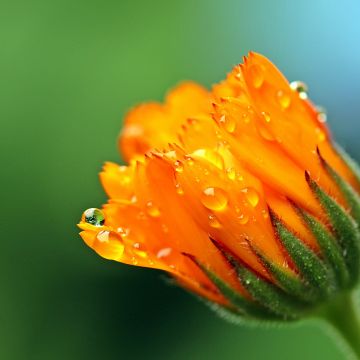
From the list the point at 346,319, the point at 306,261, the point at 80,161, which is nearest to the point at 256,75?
the point at 306,261

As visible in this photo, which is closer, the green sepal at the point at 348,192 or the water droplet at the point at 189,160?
the water droplet at the point at 189,160

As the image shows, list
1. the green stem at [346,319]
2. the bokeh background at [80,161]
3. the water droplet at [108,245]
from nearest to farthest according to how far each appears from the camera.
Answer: the water droplet at [108,245] → the green stem at [346,319] → the bokeh background at [80,161]

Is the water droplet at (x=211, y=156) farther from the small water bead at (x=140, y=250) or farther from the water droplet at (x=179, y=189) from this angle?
the small water bead at (x=140, y=250)

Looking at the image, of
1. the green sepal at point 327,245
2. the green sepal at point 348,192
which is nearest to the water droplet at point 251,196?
the green sepal at point 327,245

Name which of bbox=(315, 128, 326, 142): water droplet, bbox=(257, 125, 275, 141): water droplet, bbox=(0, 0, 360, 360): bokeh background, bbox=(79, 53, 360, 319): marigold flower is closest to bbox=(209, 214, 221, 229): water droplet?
bbox=(79, 53, 360, 319): marigold flower

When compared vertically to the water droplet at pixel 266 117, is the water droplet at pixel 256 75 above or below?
above

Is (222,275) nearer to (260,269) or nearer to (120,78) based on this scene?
(260,269)
